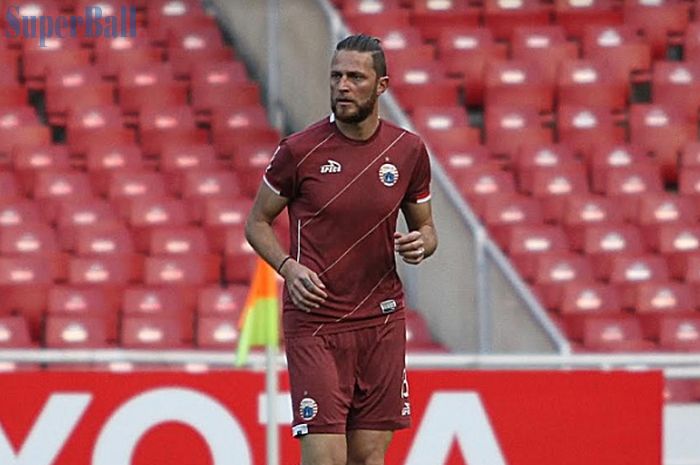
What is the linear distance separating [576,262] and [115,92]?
3542 mm

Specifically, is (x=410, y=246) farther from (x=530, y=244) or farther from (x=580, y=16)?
(x=580, y=16)

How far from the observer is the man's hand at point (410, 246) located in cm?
580

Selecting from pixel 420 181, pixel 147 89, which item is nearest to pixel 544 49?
pixel 147 89

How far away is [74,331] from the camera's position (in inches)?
401

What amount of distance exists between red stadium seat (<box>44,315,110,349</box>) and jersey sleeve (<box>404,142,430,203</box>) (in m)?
4.41

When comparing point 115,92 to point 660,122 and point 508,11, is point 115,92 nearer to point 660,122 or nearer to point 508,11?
point 508,11

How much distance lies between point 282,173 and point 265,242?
243 mm

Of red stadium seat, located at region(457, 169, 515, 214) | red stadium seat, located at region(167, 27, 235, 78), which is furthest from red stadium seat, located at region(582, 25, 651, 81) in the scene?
red stadium seat, located at region(167, 27, 235, 78)

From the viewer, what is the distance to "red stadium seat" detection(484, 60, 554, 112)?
11.8 m

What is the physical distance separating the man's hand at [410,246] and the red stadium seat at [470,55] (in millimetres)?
6218

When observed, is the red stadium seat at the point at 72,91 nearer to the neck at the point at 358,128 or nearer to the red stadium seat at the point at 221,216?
the red stadium seat at the point at 221,216

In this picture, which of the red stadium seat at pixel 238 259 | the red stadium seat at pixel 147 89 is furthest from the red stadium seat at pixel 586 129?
the red stadium seat at pixel 147 89

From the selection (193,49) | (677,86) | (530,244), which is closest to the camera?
(530,244)

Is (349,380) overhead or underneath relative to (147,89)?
underneath
